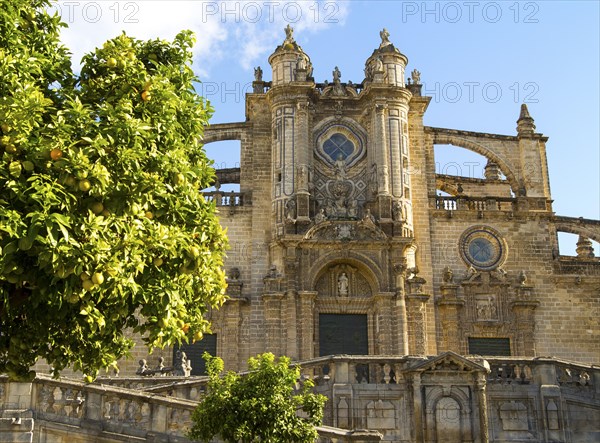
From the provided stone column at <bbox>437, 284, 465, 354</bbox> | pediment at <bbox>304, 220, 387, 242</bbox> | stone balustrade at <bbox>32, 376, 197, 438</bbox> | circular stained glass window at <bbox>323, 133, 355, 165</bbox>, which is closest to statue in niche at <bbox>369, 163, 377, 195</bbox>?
circular stained glass window at <bbox>323, 133, 355, 165</bbox>

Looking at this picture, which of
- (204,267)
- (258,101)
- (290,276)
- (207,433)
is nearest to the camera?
(204,267)

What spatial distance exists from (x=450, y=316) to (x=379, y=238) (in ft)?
12.3

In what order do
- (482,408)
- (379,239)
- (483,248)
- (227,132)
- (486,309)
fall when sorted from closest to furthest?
1. (482,408)
2. (379,239)
3. (486,309)
4. (483,248)
5. (227,132)

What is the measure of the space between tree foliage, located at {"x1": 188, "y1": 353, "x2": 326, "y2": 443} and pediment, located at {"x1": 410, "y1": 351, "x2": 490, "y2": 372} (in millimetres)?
4951

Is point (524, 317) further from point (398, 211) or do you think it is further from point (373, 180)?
point (373, 180)

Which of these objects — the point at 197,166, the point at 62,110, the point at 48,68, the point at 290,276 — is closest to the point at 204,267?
the point at 197,166

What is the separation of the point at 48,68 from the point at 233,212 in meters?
19.9

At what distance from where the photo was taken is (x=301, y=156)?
98.7 ft

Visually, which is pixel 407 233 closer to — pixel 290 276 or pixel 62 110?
pixel 290 276

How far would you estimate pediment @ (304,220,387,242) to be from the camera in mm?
28859

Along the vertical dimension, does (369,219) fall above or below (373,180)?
below

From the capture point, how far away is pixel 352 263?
95.9ft

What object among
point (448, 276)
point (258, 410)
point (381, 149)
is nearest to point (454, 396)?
point (258, 410)

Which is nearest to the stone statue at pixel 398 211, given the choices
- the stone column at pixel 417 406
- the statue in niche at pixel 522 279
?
the statue in niche at pixel 522 279
